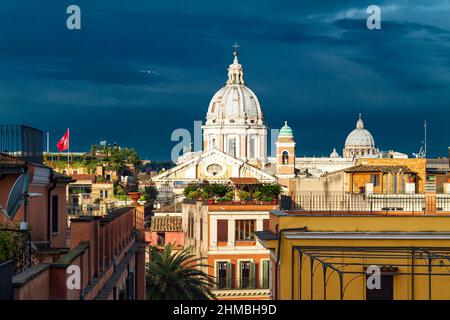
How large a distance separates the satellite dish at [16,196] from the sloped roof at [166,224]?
137ft

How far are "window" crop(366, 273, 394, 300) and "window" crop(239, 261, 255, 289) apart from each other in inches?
1077

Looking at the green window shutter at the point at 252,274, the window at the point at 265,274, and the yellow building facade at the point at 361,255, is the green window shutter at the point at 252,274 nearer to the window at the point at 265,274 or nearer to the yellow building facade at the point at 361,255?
the window at the point at 265,274

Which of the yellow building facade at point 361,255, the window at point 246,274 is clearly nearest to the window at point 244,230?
the window at point 246,274

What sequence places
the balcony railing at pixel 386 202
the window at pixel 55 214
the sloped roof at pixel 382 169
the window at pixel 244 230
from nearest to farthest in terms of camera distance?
the window at pixel 55 214, the balcony railing at pixel 386 202, the window at pixel 244 230, the sloped roof at pixel 382 169

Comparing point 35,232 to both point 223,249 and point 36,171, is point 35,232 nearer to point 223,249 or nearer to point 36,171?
point 36,171

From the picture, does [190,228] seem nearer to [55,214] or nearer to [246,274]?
[246,274]

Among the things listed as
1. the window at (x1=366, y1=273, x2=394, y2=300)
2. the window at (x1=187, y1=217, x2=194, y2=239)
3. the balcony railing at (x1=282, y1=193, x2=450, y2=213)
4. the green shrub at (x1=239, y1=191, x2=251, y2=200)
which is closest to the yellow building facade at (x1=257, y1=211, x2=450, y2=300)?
the window at (x1=366, y1=273, x2=394, y2=300)

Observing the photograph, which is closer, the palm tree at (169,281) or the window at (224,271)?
the palm tree at (169,281)

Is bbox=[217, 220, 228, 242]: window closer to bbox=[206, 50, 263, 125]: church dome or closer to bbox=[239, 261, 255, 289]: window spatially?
bbox=[239, 261, 255, 289]: window

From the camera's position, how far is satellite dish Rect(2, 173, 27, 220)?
50.2 feet

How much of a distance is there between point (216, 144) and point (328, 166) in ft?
97.5

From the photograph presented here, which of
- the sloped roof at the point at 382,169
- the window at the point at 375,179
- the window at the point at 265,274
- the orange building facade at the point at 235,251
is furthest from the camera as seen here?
the sloped roof at the point at 382,169

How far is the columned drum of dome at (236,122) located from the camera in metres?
176

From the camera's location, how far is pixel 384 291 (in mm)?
20688
